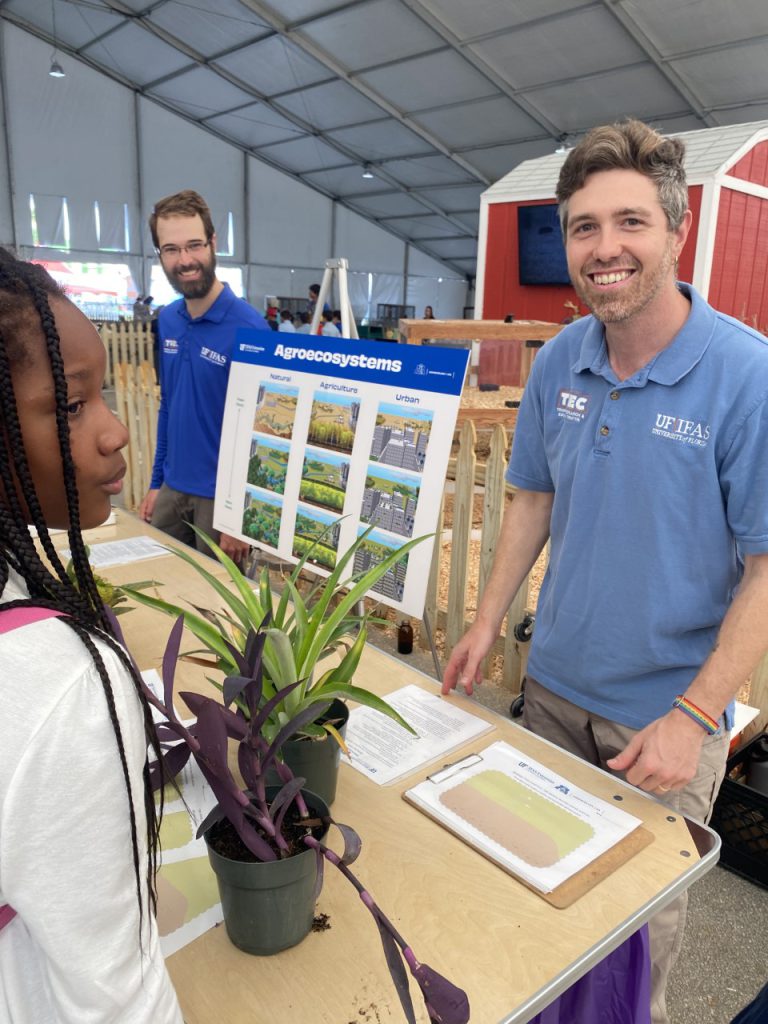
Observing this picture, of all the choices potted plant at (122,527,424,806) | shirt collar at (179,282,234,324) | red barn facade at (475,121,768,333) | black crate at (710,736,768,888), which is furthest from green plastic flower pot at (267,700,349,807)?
red barn facade at (475,121,768,333)

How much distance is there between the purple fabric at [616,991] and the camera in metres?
1.27

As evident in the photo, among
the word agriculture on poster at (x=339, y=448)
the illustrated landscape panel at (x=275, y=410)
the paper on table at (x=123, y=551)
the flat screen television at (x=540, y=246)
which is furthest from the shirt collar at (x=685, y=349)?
the flat screen television at (x=540, y=246)

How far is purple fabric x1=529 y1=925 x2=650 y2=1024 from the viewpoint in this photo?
1.27 metres

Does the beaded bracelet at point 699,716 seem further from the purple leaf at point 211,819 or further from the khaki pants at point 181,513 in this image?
the khaki pants at point 181,513

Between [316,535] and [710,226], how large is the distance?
7.17 meters

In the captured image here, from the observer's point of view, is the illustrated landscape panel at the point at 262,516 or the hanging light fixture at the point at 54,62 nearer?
the illustrated landscape panel at the point at 262,516

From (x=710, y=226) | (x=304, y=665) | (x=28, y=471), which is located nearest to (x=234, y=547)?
(x=304, y=665)

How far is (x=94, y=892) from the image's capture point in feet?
1.83

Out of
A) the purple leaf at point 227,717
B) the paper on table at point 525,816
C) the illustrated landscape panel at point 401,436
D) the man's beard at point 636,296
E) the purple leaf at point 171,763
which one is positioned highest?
the man's beard at point 636,296

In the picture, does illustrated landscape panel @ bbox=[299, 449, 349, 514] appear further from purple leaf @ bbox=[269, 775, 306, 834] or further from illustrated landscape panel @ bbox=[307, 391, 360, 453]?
purple leaf @ bbox=[269, 775, 306, 834]

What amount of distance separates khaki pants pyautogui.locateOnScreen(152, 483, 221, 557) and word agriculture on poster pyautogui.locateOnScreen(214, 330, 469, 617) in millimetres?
288

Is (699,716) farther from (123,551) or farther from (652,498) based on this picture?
(123,551)

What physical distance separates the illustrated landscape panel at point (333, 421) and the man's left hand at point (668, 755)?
118 centimetres

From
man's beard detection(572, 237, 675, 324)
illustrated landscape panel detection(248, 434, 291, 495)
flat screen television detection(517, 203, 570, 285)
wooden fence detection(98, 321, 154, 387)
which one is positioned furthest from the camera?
wooden fence detection(98, 321, 154, 387)
